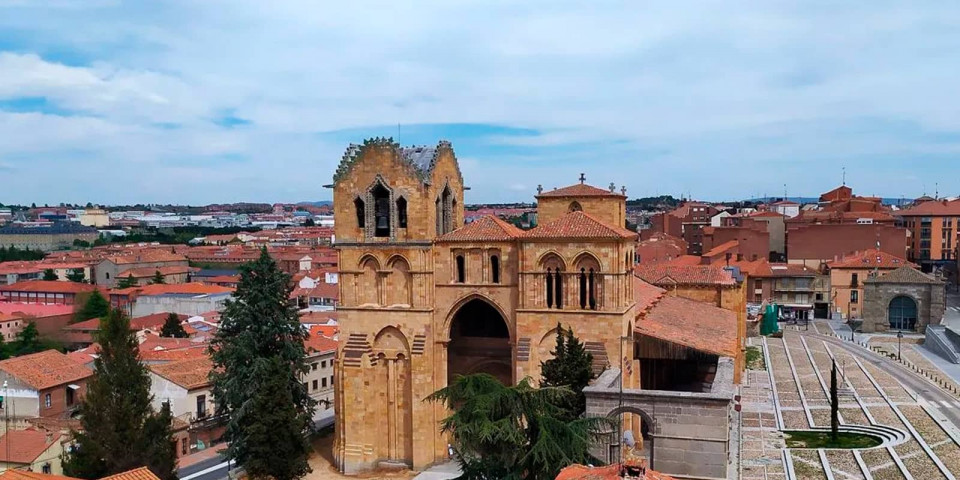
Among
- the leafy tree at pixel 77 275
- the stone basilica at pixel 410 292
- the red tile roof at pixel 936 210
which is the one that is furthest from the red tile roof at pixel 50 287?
the red tile roof at pixel 936 210

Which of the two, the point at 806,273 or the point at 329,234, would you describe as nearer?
the point at 806,273

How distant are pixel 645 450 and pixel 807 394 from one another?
768 inches

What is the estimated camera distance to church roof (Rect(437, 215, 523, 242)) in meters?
31.5

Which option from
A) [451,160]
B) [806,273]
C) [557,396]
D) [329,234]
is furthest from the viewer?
[329,234]

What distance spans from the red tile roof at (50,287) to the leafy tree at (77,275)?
16131 millimetres

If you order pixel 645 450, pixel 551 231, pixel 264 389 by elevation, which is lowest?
pixel 645 450

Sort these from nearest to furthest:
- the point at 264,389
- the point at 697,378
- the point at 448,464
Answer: the point at 264,389 < the point at 448,464 < the point at 697,378

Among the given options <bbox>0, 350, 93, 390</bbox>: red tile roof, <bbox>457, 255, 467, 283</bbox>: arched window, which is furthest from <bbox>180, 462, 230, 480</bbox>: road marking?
<bbox>0, 350, 93, 390</bbox>: red tile roof

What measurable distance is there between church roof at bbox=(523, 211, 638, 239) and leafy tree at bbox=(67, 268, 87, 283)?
10128cm

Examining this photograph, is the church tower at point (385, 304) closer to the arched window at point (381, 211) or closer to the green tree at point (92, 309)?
the arched window at point (381, 211)

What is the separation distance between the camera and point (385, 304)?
32562 millimetres

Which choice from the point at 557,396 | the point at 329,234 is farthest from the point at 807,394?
the point at 329,234

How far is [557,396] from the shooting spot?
21453 millimetres

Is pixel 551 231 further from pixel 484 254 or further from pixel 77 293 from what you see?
pixel 77 293
